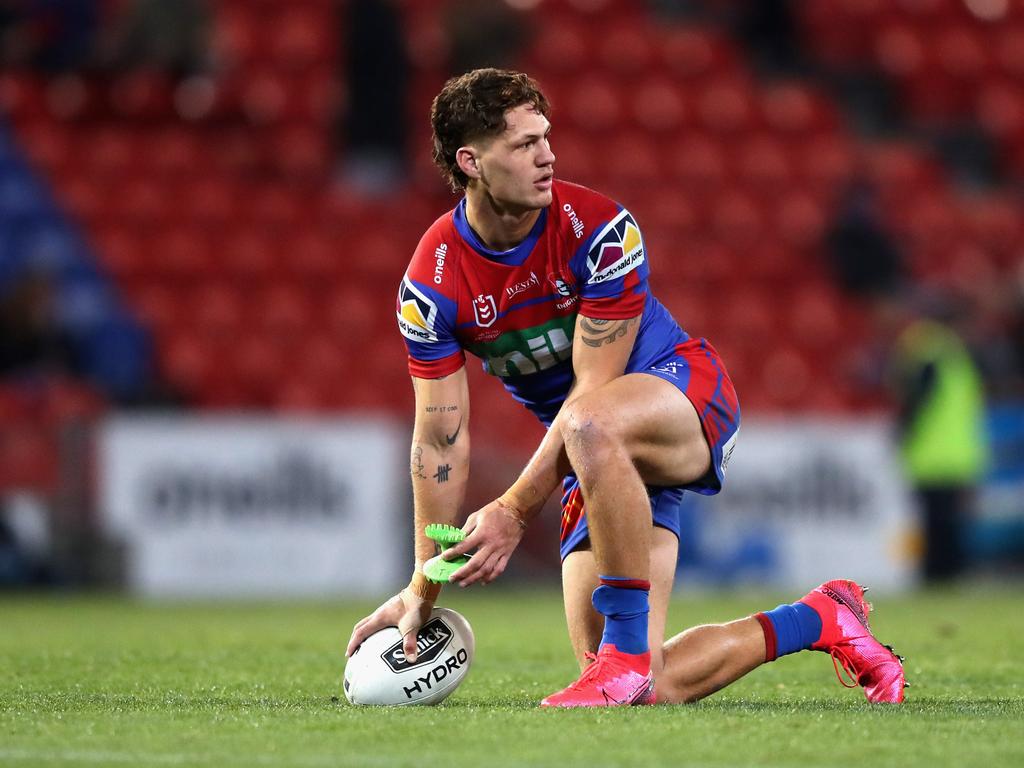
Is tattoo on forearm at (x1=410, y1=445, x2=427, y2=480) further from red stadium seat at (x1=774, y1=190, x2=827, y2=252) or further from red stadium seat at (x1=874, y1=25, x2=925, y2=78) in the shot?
red stadium seat at (x1=874, y1=25, x2=925, y2=78)

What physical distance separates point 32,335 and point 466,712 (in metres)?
8.83

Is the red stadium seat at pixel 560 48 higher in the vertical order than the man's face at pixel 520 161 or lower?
higher

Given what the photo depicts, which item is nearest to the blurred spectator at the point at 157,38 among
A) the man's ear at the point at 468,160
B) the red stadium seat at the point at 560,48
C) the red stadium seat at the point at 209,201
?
the red stadium seat at the point at 209,201

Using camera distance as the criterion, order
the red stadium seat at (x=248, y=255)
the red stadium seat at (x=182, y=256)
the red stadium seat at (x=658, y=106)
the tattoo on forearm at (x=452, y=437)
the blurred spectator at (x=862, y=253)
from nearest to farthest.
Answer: the tattoo on forearm at (x=452, y=437)
the red stadium seat at (x=182, y=256)
the red stadium seat at (x=248, y=255)
the blurred spectator at (x=862, y=253)
the red stadium seat at (x=658, y=106)

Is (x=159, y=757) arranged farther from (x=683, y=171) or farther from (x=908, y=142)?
(x=908, y=142)

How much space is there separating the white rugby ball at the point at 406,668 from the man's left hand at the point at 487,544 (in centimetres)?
52

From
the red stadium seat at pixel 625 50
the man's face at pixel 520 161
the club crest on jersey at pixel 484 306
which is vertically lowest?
the club crest on jersey at pixel 484 306

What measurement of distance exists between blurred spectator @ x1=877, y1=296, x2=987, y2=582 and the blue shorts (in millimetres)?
7021

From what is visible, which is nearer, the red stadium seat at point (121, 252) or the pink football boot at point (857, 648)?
the pink football boot at point (857, 648)

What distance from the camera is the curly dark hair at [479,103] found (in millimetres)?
5211

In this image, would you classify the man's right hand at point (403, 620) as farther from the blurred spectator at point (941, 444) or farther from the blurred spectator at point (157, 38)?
the blurred spectator at point (157, 38)

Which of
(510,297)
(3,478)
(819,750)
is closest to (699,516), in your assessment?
(3,478)

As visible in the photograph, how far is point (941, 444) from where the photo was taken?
12.2 m

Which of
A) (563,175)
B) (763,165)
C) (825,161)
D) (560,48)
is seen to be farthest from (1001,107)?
(563,175)
